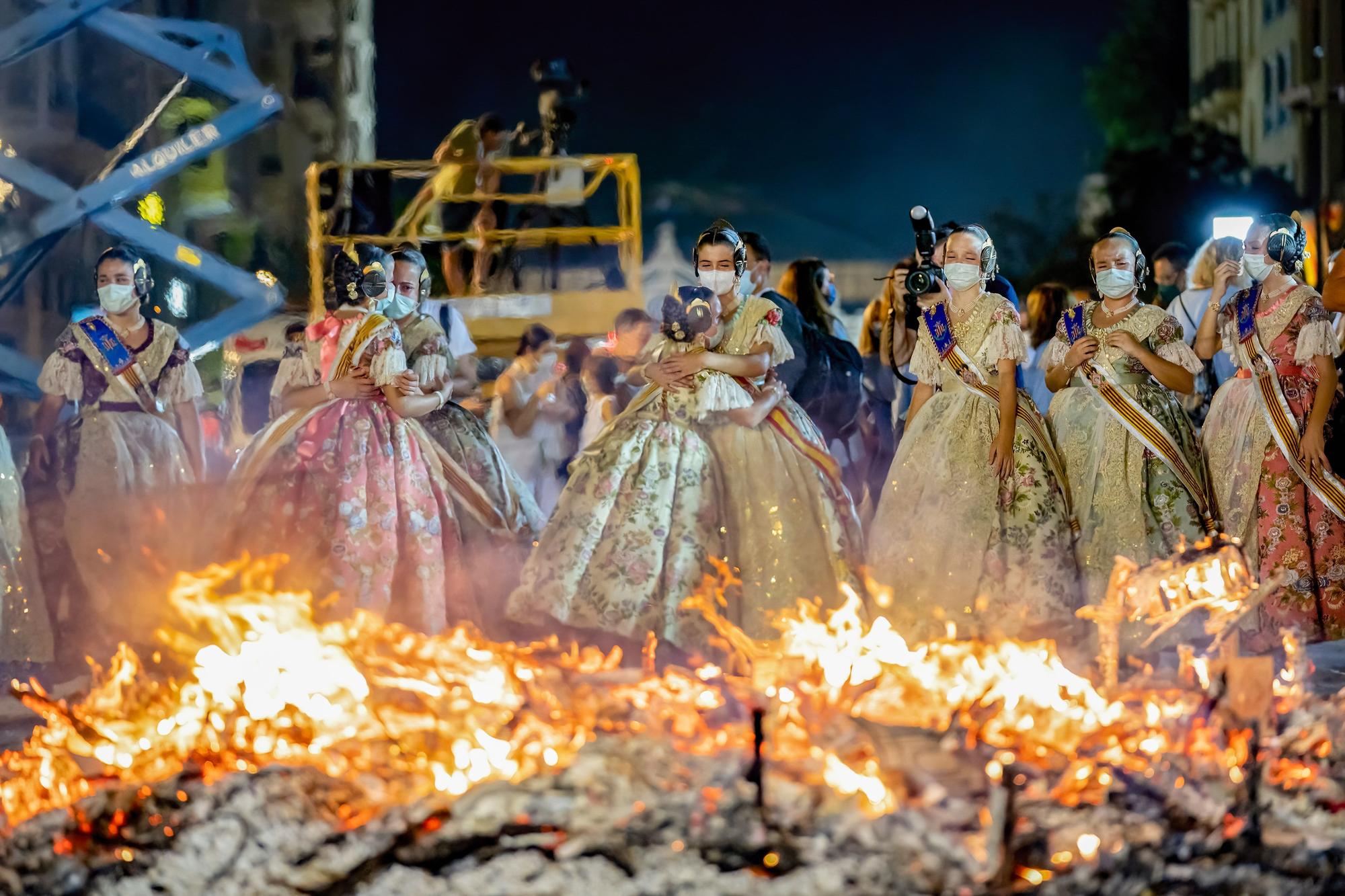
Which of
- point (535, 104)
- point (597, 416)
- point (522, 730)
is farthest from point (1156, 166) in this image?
point (522, 730)

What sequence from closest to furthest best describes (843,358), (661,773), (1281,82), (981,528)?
(661,773) → (981,528) → (843,358) → (1281,82)

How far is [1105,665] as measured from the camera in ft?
18.8

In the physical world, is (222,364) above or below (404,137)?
below

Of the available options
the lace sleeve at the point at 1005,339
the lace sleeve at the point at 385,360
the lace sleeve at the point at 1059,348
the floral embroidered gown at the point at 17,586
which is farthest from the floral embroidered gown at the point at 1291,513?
the floral embroidered gown at the point at 17,586

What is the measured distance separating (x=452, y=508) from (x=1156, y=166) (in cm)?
1160

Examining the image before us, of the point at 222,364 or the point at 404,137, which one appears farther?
the point at 404,137

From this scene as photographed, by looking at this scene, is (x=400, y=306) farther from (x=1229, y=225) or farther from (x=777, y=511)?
(x=1229, y=225)

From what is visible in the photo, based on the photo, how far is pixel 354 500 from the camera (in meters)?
6.64

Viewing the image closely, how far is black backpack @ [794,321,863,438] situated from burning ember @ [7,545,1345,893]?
8.61 feet

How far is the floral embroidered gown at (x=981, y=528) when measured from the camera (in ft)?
21.1

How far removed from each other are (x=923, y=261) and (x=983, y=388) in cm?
62

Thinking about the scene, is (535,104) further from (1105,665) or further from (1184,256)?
(1105,665)

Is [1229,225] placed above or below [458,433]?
above

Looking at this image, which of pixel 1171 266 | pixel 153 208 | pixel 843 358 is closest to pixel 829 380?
pixel 843 358
